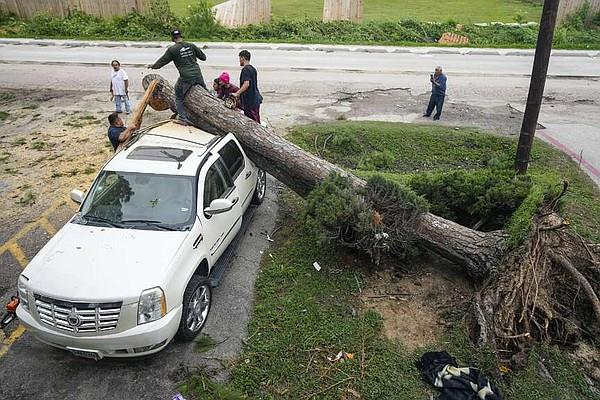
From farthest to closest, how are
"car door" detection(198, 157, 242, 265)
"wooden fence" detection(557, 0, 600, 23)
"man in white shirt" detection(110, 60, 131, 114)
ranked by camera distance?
"wooden fence" detection(557, 0, 600, 23) → "man in white shirt" detection(110, 60, 131, 114) → "car door" detection(198, 157, 242, 265)

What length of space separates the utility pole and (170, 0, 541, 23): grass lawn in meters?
19.7

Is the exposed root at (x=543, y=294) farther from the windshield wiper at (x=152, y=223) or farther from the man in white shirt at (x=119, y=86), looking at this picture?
the man in white shirt at (x=119, y=86)

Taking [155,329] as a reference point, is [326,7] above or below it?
above

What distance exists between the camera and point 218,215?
6852 mm

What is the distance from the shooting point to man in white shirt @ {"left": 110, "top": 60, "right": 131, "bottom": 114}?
12797mm

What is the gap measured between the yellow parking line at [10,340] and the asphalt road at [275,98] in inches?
0.7

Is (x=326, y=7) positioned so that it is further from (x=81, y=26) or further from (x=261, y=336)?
(x=261, y=336)

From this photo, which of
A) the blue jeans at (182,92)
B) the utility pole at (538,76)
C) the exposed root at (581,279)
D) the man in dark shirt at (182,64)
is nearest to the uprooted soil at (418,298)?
the exposed root at (581,279)

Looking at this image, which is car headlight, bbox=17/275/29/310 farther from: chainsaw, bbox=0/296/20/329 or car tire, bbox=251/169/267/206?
car tire, bbox=251/169/267/206

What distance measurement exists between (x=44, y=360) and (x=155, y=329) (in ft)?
5.09

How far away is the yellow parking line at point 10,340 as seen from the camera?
5.93m

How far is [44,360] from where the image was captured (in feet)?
19.0

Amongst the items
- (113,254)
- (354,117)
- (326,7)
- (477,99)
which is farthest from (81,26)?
(113,254)

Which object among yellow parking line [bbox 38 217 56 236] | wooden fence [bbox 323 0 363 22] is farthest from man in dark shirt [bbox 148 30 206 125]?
wooden fence [bbox 323 0 363 22]
